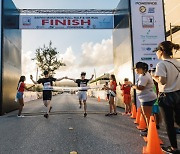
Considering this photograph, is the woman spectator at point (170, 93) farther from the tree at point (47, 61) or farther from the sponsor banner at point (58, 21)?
the tree at point (47, 61)

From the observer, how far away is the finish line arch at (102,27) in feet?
39.2

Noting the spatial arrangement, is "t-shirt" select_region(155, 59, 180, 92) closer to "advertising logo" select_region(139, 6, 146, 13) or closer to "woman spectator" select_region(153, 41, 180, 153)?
"woman spectator" select_region(153, 41, 180, 153)

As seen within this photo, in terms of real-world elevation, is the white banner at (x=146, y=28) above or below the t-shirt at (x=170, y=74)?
above

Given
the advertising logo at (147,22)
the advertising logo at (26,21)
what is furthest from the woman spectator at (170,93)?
the advertising logo at (26,21)

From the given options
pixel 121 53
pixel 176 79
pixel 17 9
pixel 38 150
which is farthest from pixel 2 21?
pixel 176 79

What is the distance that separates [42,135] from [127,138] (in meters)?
2.15

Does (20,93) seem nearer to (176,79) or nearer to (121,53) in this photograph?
(121,53)

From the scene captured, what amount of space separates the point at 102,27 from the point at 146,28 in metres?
4.17

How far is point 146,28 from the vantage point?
39.2 ft

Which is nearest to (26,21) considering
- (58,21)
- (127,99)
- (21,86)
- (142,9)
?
(58,21)

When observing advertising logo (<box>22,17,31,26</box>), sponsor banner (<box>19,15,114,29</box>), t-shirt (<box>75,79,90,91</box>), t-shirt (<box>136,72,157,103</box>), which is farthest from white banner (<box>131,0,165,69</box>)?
advertising logo (<box>22,17,31,26</box>)

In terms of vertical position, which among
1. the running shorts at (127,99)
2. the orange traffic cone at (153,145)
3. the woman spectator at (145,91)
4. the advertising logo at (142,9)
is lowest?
the orange traffic cone at (153,145)

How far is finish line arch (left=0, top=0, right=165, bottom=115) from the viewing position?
11.9 metres

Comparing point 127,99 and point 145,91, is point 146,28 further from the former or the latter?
point 145,91
